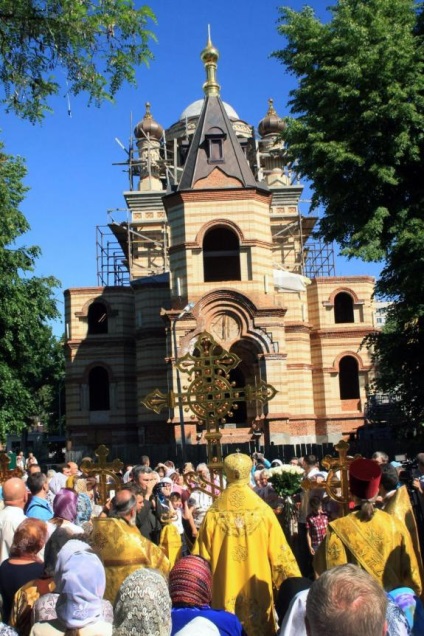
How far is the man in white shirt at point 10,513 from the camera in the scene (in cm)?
641

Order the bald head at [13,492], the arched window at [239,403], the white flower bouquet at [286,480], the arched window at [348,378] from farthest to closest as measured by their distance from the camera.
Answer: the arched window at [348,378]
the arched window at [239,403]
the white flower bouquet at [286,480]
the bald head at [13,492]

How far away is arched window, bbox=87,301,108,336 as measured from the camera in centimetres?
3262

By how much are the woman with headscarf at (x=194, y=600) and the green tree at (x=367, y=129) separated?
37.8 ft

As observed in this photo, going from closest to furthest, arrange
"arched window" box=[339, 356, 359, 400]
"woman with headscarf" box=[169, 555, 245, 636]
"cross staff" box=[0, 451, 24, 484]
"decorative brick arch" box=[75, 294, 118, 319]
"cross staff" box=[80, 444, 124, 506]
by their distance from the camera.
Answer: "woman with headscarf" box=[169, 555, 245, 636] < "cross staff" box=[80, 444, 124, 506] < "cross staff" box=[0, 451, 24, 484] < "arched window" box=[339, 356, 359, 400] < "decorative brick arch" box=[75, 294, 118, 319]

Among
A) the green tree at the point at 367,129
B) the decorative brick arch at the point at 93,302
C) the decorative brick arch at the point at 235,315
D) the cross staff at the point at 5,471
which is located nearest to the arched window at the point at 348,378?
the decorative brick arch at the point at 235,315

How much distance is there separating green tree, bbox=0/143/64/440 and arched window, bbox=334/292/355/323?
12.6 metres

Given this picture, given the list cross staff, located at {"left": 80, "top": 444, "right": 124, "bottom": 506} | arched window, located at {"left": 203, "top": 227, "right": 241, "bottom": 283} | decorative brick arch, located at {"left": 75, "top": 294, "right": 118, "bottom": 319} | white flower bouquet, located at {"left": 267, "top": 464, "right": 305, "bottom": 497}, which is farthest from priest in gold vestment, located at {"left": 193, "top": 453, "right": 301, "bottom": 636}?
decorative brick arch, located at {"left": 75, "top": 294, "right": 118, "bottom": 319}

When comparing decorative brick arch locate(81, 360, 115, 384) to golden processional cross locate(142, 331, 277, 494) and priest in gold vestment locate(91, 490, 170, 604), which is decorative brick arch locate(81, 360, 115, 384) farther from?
priest in gold vestment locate(91, 490, 170, 604)

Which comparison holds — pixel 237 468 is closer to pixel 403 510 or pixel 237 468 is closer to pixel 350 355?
A: pixel 403 510

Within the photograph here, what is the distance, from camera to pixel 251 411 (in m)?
27.1

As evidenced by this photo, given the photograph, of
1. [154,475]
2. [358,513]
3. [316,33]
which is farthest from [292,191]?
[358,513]

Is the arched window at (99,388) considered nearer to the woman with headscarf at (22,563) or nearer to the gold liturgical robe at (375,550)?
the woman with headscarf at (22,563)

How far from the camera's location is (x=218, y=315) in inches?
1032

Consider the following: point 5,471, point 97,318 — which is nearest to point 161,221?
point 97,318
